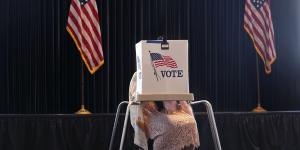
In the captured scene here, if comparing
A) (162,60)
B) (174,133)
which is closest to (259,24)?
(162,60)

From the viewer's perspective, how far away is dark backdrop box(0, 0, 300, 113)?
5.27 metres

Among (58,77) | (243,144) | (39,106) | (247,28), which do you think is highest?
(247,28)

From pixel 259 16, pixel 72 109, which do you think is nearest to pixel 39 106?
pixel 72 109

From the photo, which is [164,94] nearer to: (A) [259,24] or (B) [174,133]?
(B) [174,133]

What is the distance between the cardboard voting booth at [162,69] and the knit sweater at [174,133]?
0.14m

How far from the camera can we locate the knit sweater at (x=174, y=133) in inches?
92.0

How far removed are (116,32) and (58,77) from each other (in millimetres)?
878

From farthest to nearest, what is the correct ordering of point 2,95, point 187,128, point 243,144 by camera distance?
point 2,95 < point 243,144 < point 187,128

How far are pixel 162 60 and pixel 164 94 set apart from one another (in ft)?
0.63

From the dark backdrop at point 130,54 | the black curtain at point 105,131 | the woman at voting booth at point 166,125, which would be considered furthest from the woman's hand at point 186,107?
the dark backdrop at point 130,54

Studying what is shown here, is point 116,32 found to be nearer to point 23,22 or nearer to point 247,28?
point 23,22

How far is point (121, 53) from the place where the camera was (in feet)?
18.3

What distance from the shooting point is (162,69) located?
2.38 meters

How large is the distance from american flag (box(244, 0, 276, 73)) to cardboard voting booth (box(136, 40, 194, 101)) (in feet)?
9.76
